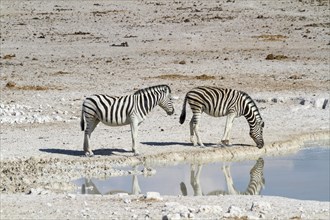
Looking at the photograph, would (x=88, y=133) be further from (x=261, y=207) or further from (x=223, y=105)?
(x=261, y=207)

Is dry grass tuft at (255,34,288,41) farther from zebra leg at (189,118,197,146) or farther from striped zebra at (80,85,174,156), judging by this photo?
striped zebra at (80,85,174,156)

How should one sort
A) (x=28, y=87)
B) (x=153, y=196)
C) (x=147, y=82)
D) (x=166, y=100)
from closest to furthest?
(x=153, y=196) < (x=166, y=100) < (x=28, y=87) < (x=147, y=82)

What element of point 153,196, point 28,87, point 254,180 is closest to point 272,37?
point 28,87

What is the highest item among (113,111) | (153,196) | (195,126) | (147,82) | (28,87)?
(147,82)

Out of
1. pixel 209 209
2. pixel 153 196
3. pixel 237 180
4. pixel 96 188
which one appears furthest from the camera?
pixel 237 180

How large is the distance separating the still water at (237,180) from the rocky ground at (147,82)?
504 mm

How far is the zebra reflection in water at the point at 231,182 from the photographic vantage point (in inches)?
640

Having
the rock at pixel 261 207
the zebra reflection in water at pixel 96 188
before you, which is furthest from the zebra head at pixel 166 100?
the rock at pixel 261 207

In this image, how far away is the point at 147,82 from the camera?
28.7 m

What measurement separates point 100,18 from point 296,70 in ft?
61.5

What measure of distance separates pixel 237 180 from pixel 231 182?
0.16m

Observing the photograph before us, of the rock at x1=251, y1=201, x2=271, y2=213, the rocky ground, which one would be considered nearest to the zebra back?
the rocky ground

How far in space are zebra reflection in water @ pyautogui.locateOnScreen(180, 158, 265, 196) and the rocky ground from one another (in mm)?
702

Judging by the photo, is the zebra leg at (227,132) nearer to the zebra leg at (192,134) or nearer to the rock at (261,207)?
the zebra leg at (192,134)
